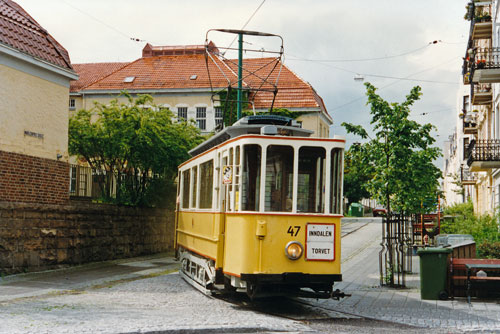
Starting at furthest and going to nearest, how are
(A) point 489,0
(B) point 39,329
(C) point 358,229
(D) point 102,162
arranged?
(C) point 358,229, (A) point 489,0, (D) point 102,162, (B) point 39,329

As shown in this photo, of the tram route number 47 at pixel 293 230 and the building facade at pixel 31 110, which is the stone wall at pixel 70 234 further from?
the tram route number 47 at pixel 293 230

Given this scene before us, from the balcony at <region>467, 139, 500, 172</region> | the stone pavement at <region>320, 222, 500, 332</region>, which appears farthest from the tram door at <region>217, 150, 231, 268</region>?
the balcony at <region>467, 139, 500, 172</region>

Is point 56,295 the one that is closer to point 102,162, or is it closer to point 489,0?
point 102,162

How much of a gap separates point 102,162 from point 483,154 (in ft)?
46.8

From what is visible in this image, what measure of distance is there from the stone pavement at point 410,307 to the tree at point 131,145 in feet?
26.8

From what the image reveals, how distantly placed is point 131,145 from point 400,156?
10120mm

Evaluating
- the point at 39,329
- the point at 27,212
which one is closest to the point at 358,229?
the point at 27,212

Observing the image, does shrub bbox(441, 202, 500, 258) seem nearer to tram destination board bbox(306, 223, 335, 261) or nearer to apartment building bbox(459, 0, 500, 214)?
apartment building bbox(459, 0, 500, 214)

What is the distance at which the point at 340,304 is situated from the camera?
1237 cm

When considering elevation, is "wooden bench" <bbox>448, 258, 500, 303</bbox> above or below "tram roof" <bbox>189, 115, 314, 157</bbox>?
below

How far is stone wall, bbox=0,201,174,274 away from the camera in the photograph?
15.7 metres

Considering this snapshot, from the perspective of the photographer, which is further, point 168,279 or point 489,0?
point 489,0

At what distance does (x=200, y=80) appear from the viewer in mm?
45500

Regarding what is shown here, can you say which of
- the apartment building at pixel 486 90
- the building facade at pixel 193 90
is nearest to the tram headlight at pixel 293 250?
the apartment building at pixel 486 90
